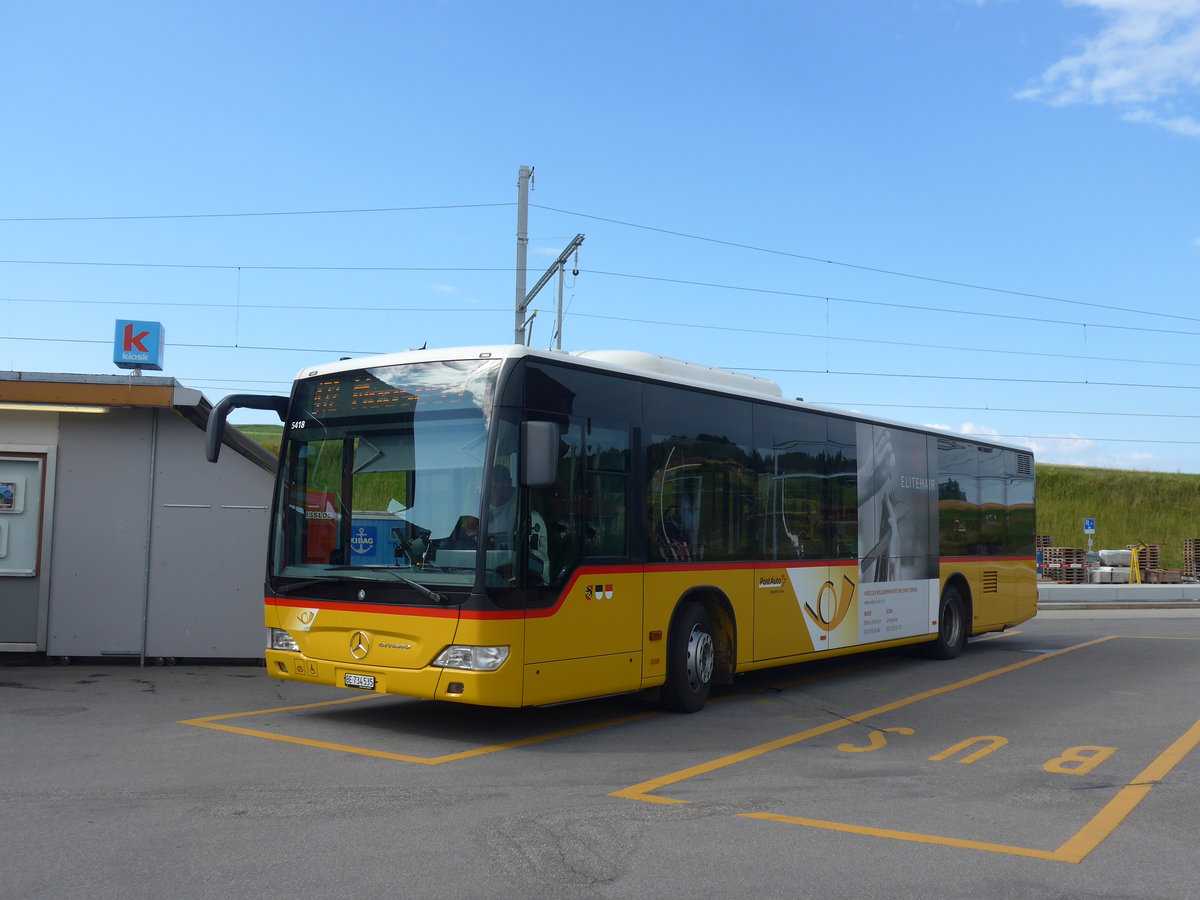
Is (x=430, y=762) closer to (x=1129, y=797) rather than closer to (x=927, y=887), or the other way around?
(x=927, y=887)

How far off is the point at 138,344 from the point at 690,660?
8.83 metres

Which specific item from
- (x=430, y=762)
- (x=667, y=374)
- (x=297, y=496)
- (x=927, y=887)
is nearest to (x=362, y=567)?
(x=297, y=496)

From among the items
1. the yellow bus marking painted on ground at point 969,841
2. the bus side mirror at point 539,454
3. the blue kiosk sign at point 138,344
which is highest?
the blue kiosk sign at point 138,344

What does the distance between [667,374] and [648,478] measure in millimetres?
1225

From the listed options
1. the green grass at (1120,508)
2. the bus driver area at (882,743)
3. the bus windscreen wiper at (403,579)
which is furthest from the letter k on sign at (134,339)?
the green grass at (1120,508)

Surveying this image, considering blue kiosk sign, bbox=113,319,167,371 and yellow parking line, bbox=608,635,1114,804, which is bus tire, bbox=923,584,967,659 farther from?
blue kiosk sign, bbox=113,319,167,371

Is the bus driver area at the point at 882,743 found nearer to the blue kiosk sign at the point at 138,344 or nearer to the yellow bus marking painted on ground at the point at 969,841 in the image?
the yellow bus marking painted on ground at the point at 969,841

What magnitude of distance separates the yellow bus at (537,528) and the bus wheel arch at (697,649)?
19 mm

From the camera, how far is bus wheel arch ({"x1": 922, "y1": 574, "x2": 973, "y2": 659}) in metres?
14.7

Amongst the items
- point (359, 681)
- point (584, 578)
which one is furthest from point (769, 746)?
point (359, 681)

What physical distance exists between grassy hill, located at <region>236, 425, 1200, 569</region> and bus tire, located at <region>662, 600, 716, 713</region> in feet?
162

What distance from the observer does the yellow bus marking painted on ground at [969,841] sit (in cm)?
561

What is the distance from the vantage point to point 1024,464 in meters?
17.3

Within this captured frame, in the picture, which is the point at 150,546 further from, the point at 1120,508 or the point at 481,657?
the point at 1120,508
